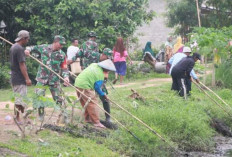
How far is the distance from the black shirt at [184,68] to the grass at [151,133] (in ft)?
1.84

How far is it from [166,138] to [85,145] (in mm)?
1971

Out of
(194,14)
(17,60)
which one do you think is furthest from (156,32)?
(17,60)

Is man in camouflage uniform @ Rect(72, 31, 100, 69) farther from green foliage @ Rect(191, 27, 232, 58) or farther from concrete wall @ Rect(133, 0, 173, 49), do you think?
concrete wall @ Rect(133, 0, 173, 49)

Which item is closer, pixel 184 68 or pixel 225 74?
pixel 184 68

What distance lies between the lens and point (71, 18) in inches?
681

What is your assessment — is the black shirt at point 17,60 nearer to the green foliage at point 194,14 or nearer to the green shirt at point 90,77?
the green shirt at point 90,77

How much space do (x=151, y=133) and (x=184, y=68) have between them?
3831 mm

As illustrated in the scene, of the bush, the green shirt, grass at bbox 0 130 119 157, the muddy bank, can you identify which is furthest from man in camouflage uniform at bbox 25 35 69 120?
the bush

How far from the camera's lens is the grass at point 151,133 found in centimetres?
740

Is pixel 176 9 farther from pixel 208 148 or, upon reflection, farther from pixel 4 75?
pixel 208 148

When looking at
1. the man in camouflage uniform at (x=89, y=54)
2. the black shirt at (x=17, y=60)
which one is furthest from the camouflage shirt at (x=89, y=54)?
the black shirt at (x=17, y=60)

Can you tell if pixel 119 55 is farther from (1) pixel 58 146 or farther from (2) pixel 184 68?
(1) pixel 58 146

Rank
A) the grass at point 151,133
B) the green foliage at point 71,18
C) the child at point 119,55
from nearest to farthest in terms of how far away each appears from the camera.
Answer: the grass at point 151,133, the child at point 119,55, the green foliage at point 71,18

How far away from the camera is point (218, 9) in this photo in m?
23.6
